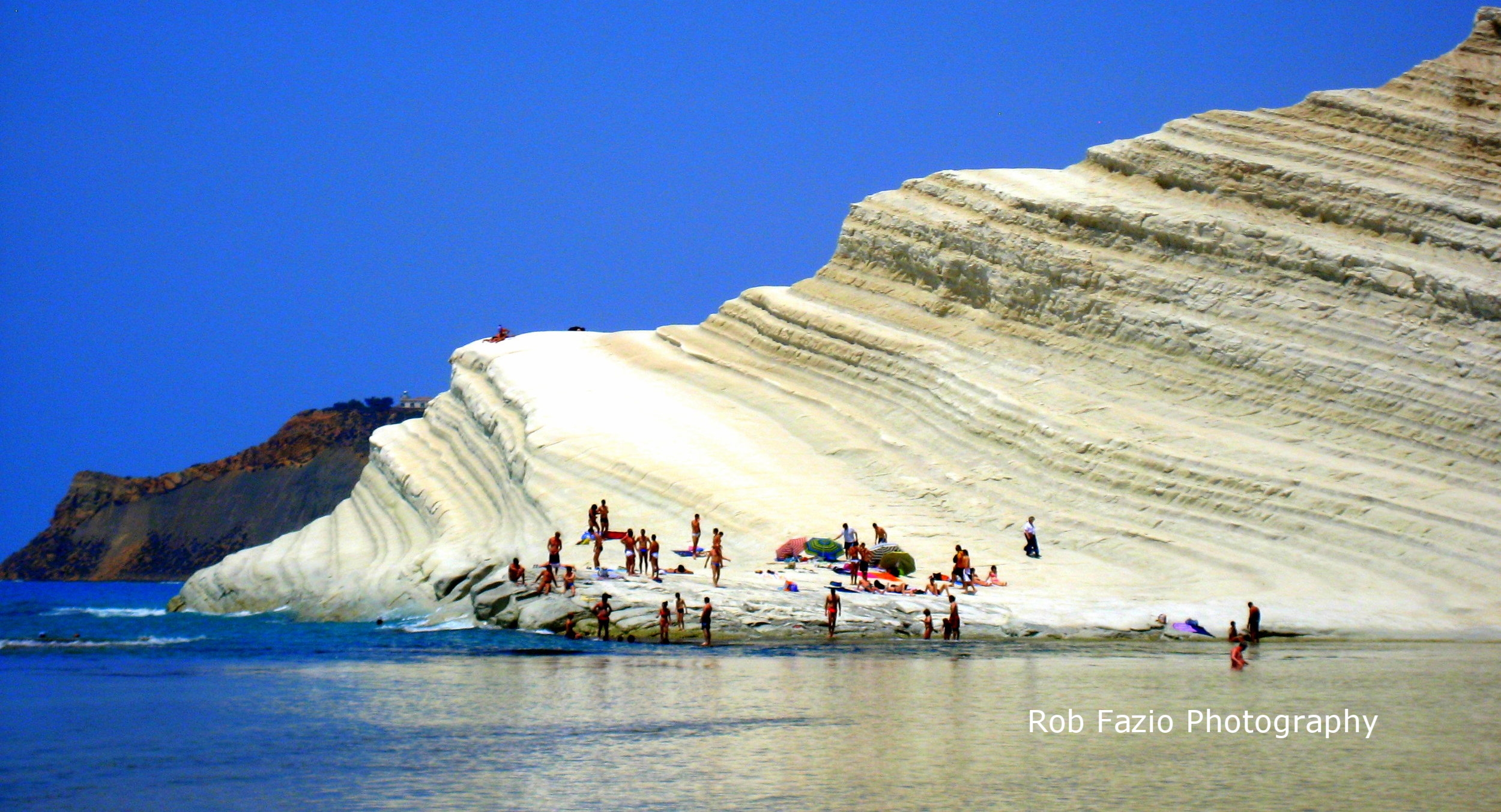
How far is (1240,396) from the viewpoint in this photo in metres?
31.5

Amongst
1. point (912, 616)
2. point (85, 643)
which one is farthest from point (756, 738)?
point (85, 643)

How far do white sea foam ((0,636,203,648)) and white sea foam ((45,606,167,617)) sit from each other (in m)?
11.0

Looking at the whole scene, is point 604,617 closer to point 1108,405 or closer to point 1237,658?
point 1237,658

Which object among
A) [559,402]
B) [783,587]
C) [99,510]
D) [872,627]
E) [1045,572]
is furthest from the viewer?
[99,510]

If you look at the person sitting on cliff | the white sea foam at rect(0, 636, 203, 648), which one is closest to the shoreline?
the person sitting on cliff

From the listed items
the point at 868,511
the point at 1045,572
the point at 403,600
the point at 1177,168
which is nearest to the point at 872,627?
the point at 1045,572

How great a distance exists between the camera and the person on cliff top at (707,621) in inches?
902

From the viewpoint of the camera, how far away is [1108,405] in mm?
32312

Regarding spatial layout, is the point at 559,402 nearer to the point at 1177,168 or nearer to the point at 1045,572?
the point at 1045,572

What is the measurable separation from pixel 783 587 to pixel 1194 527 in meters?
8.78

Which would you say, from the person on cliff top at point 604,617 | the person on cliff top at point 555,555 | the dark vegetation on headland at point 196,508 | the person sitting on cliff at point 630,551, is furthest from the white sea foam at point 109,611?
the dark vegetation on headland at point 196,508

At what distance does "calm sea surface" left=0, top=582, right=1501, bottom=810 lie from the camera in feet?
35.4

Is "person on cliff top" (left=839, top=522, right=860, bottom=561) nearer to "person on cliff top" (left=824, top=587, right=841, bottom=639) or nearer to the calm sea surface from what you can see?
"person on cliff top" (left=824, top=587, right=841, bottom=639)

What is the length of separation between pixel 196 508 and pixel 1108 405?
3107 inches
